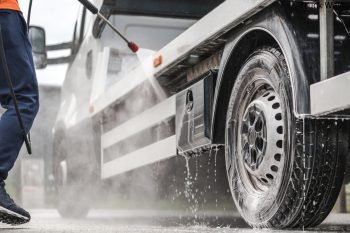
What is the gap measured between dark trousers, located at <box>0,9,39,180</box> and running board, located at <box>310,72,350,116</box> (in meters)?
1.62

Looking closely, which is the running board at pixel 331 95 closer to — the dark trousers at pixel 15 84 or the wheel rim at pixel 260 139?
the wheel rim at pixel 260 139

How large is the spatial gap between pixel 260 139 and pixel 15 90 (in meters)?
1.38

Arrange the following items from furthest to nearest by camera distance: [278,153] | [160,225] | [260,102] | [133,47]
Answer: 1. [133,47]
2. [160,225]
3. [260,102]
4. [278,153]

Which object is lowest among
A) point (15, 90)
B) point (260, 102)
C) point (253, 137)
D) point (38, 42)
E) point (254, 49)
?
point (253, 137)

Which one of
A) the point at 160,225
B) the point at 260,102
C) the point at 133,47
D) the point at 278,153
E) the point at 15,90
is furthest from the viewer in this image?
the point at 133,47

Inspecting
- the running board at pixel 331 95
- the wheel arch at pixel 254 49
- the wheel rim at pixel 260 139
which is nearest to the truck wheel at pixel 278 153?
the wheel rim at pixel 260 139

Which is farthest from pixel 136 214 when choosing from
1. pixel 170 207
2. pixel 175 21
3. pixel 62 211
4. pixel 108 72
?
pixel 175 21

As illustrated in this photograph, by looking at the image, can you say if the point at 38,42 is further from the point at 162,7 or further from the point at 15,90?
the point at 15,90

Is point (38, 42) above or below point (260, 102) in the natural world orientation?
above

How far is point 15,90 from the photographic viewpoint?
4.22 meters

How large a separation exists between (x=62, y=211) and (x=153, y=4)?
Answer: 112 inches

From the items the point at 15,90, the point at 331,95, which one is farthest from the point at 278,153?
the point at 15,90

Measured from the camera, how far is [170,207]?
736 centimetres

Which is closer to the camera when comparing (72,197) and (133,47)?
(133,47)
